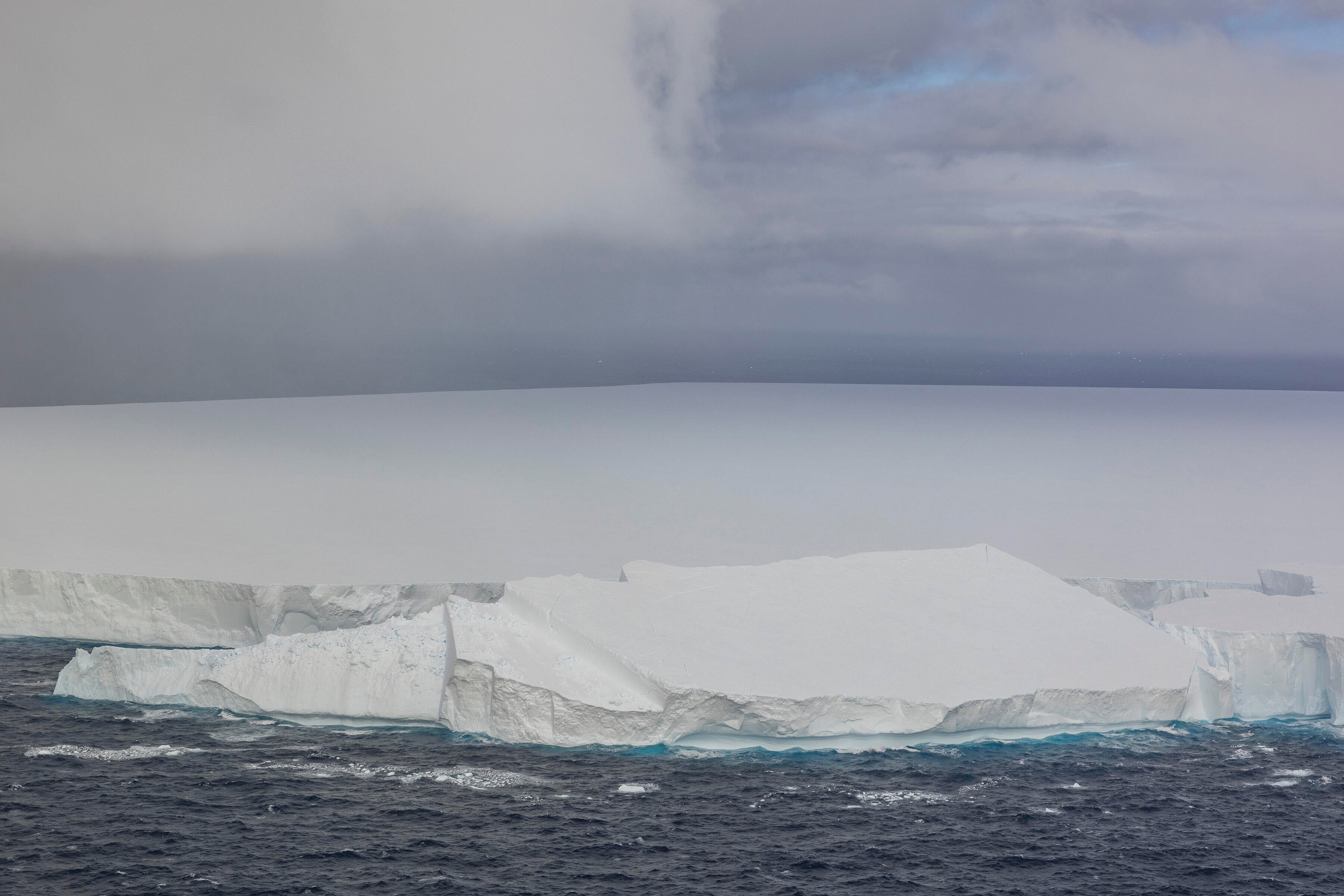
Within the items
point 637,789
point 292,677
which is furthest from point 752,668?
point 292,677

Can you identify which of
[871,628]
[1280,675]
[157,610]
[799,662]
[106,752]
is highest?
[157,610]

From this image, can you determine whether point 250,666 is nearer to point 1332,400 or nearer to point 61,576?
point 61,576

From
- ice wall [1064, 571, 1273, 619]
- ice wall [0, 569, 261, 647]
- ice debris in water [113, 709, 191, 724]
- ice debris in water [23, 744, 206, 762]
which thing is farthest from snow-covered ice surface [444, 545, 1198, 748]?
ice wall [0, 569, 261, 647]

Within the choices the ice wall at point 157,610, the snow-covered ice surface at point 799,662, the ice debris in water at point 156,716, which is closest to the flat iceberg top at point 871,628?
the snow-covered ice surface at point 799,662

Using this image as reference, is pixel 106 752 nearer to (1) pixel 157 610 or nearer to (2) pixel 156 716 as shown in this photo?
(2) pixel 156 716

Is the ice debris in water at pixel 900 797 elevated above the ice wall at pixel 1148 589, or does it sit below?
below

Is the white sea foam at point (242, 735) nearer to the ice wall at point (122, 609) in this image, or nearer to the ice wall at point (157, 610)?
the ice wall at point (157, 610)

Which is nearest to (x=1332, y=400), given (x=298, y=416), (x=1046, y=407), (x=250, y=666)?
(x=1046, y=407)
